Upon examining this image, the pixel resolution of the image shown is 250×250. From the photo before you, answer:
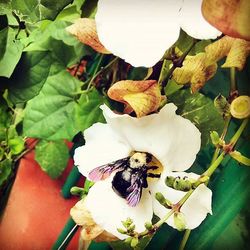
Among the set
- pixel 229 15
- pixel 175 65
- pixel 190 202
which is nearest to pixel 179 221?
pixel 190 202

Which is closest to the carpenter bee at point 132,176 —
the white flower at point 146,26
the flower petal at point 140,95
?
the flower petal at point 140,95

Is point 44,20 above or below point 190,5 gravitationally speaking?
below

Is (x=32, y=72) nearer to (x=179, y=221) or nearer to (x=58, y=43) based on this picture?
(x=58, y=43)

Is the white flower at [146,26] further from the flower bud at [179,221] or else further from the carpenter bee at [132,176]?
the flower bud at [179,221]

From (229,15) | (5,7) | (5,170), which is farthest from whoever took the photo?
(5,170)

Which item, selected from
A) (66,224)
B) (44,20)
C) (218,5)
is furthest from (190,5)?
(66,224)

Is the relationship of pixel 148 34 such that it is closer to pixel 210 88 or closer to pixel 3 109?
pixel 210 88
